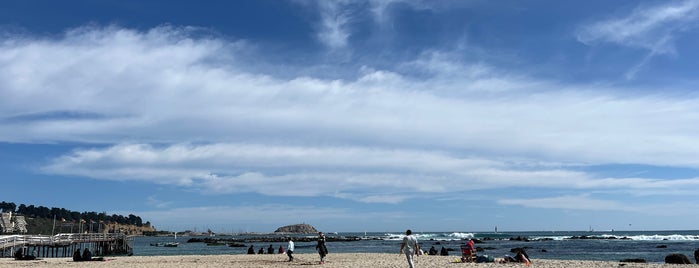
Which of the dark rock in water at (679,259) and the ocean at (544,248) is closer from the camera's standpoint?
the dark rock in water at (679,259)

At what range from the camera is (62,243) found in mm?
52219

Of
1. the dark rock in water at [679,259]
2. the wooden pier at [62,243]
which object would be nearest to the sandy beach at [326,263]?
the dark rock in water at [679,259]

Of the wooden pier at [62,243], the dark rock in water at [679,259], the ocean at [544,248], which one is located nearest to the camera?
the dark rock in water at [679,259]

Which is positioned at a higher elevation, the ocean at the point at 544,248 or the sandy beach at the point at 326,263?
the sandy beach at the point at 326,263

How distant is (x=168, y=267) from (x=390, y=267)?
35.7ft

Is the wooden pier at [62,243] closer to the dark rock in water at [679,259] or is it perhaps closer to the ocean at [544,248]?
the ocean at [544,248]

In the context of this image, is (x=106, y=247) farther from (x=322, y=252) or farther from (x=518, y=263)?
(x=518, y=263)

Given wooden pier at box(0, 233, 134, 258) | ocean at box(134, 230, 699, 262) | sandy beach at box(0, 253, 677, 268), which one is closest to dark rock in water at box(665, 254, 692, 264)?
sandy beach at box(0, 253, 677, 268)

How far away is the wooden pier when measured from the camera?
142 feet

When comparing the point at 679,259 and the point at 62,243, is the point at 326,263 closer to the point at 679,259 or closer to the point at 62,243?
the point at 679,259

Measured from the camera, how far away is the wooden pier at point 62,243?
43.2 meters

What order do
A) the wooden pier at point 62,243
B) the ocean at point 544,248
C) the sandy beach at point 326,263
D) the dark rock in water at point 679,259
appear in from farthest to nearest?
the ocean at point 544,248
the wooden pier at point 62,243
the dark rock in water at point 679,259
the sandy beach at point 326,263

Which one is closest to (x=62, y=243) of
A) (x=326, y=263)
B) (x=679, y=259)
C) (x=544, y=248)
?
(x=326, y=263)

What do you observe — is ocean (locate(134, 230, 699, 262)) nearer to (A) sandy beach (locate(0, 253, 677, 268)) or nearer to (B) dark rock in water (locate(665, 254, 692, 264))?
(B) dark rock in water (locate(665, 254, 692, 264))
